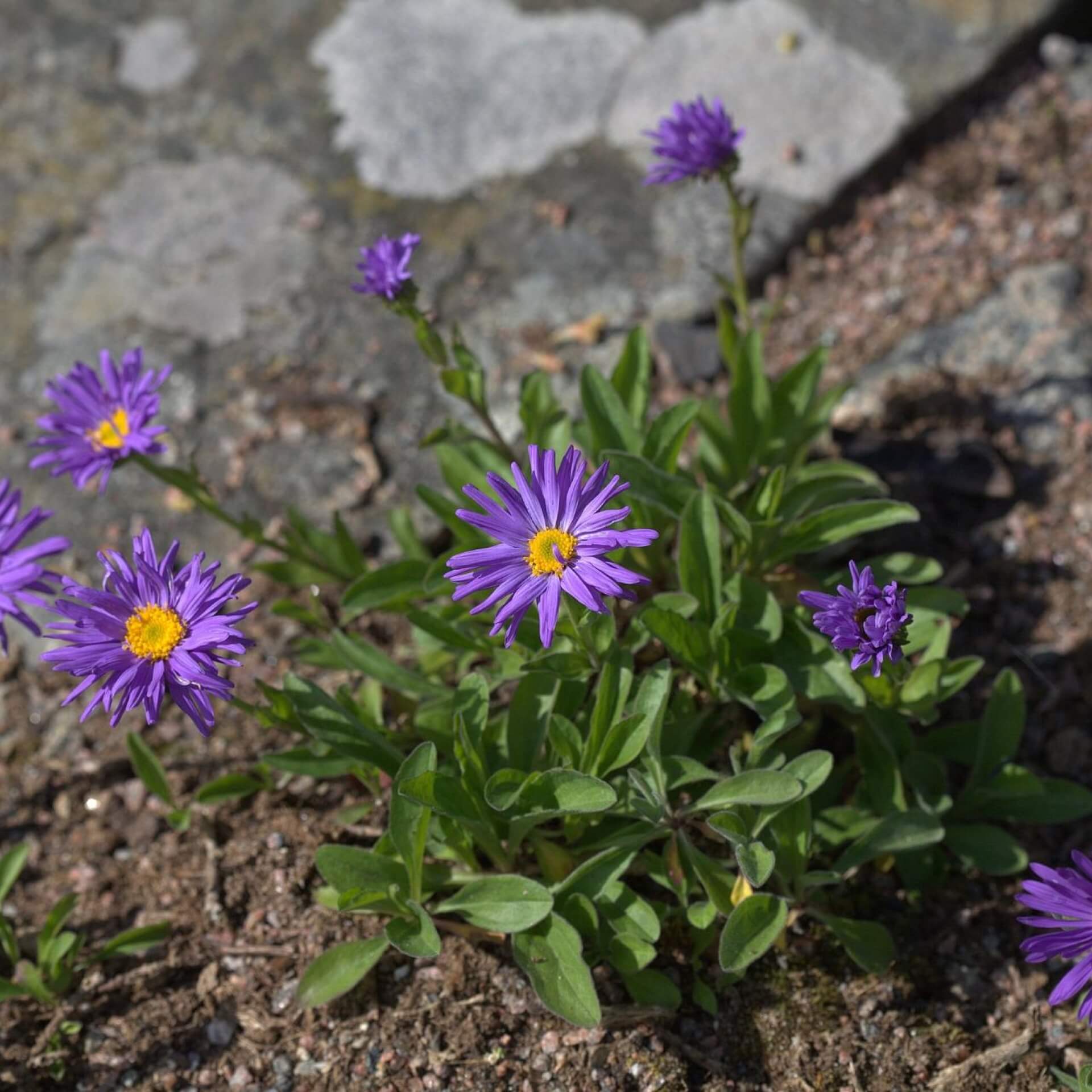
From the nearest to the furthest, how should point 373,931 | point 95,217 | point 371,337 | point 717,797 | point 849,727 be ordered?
point 717,797 → point 373,931 → point 849,727 → point 371,337 → point 95,217

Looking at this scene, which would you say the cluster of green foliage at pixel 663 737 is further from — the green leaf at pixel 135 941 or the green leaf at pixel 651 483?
the green leaf at pixel 135 941

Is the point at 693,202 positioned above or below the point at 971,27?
below

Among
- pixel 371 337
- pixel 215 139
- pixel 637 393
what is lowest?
pixel 637 393

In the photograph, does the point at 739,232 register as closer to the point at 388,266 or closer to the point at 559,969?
the point at 388,266

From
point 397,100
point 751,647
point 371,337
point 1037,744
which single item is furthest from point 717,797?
point 397,100

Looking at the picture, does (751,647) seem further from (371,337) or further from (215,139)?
(215,139)

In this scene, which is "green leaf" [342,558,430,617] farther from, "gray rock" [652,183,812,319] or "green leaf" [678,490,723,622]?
"gray rock" [652,183,812,319]
